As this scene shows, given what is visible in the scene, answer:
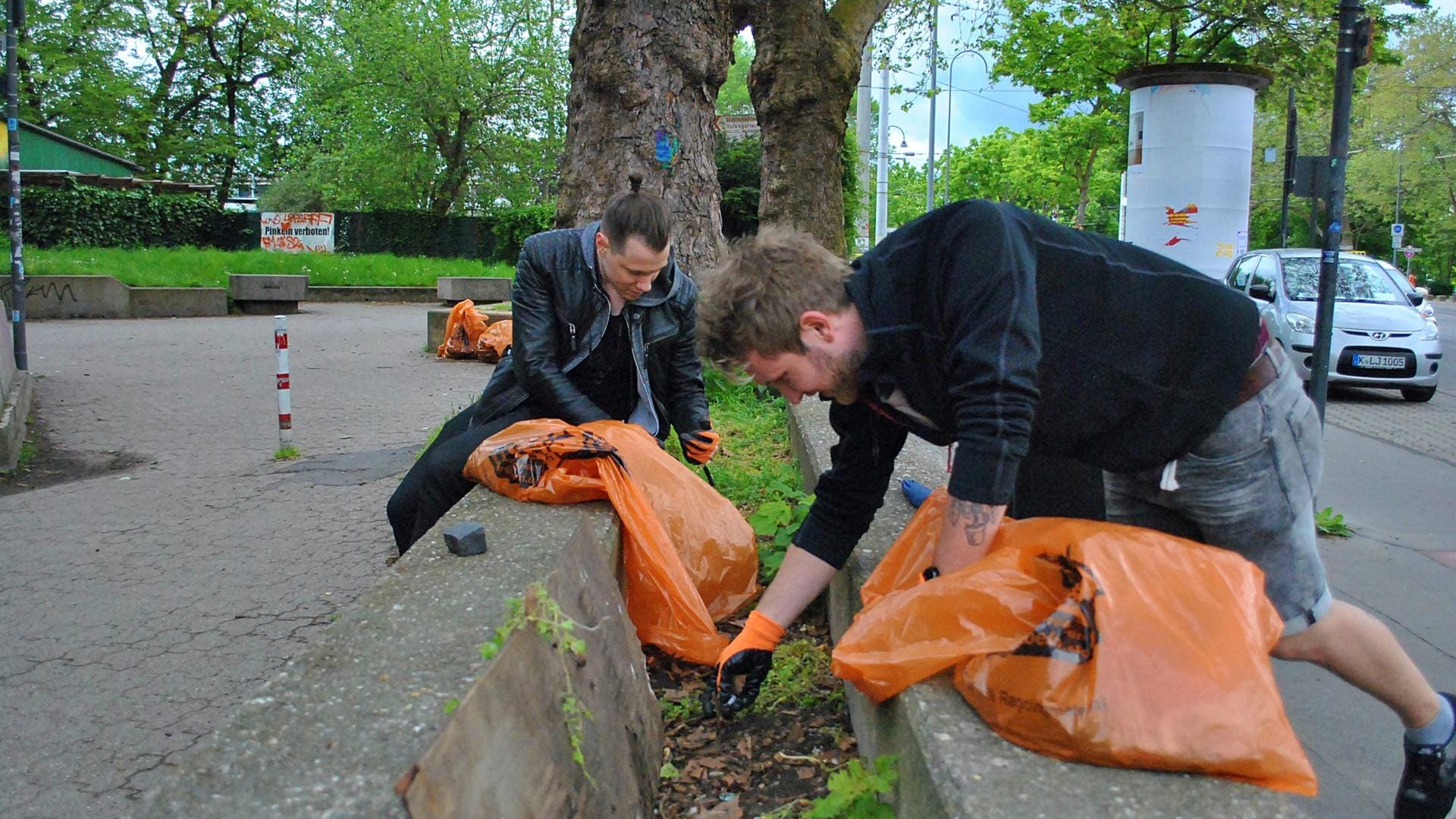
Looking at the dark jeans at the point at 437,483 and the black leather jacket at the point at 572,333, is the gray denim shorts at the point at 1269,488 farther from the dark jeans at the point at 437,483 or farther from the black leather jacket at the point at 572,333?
the dark jeans at the point at 437,483

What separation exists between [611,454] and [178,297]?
52.5ft

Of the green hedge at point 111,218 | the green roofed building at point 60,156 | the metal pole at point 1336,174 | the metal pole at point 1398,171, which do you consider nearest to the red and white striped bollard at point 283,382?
the metal pole at point 1336,174

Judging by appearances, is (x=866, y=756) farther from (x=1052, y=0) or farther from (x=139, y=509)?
(x=1052, y=0)

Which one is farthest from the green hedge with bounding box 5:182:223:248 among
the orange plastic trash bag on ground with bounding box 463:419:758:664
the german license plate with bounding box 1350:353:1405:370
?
the german license plate with bounding box 1350:353:1405:370

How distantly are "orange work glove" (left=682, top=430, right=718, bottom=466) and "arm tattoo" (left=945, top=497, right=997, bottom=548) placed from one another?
2.00m

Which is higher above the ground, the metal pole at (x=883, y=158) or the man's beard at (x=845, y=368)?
the metal pole at (x=883, y=158)

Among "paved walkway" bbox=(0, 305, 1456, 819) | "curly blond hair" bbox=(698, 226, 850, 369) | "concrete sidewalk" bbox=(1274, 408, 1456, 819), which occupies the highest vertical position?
"curly blond hair" bbox=(698, 226, 850, 369)

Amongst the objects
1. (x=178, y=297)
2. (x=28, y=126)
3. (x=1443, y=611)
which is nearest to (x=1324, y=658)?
(x=1443, y=611)

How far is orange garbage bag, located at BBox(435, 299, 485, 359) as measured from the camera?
11.9 meters

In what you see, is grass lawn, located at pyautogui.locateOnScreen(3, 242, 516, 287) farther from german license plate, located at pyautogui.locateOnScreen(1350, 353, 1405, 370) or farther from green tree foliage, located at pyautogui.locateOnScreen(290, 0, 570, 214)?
german license plate, located at pyautogui.locateOnScreen(1350, 353, 1405, 370)

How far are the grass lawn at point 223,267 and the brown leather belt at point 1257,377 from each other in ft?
57.8

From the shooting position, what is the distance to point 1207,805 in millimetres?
1621

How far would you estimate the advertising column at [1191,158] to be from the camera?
11.9 m

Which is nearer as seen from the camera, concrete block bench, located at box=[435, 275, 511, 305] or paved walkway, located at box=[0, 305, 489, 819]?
paved walkway, located at box=[0, 305, 489, 819]
